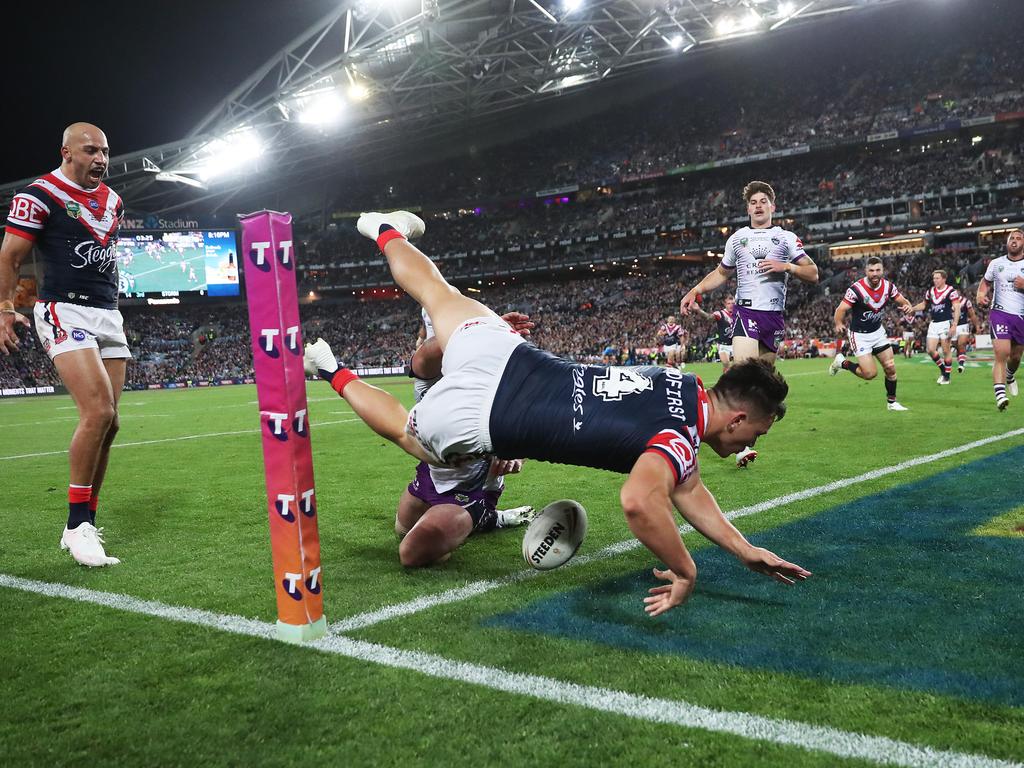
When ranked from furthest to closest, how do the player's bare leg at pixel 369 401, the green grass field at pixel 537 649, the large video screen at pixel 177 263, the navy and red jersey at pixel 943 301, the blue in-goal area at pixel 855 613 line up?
1. the large video screen at pixel 177 263
2. the navy and red jersey at pixel 943 301
3. the player's bare leg at pixel 369 401
4. the blue in-goal area at pixel 855 613
5. the green grass field at pixel 537 649

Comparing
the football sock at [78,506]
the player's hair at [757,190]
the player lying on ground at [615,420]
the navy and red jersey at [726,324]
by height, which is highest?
the player's hair at [757,190]

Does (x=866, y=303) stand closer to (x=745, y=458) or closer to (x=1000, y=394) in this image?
(x=1000, y=394)

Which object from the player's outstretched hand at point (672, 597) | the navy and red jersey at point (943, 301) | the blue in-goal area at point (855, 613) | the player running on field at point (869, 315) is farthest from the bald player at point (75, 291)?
the navy and red jersey at point (943, 301)

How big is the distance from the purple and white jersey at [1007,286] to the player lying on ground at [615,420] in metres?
9.78

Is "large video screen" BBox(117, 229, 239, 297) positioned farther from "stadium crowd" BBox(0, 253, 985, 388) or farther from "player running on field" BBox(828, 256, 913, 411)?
"player running on field" BBox(828, 256, 913, 411)

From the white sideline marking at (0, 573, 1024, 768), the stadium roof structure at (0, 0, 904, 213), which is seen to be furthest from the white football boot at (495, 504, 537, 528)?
the stadium roof structure at (0, 0, 904, 213)

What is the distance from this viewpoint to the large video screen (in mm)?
47719

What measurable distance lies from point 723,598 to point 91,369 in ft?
12.9

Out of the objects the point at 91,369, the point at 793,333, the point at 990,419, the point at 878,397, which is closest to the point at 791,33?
the point at 793,333

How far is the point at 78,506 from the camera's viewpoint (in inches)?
179

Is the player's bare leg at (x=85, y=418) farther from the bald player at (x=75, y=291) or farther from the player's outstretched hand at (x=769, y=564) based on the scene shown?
the player's outstretched hand at (x=769, y=564)

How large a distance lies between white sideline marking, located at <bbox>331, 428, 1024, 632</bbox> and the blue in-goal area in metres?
0.37

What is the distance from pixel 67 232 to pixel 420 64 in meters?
39.0

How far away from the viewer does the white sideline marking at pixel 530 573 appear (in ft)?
10.6
